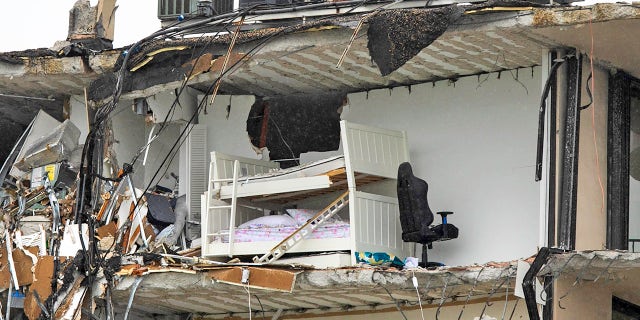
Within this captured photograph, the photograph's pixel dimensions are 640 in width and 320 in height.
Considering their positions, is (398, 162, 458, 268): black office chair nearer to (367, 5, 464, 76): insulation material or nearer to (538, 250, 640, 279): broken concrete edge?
(367, 5, 464, 76): insulation material

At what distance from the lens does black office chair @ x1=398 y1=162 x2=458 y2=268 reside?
1728 cm

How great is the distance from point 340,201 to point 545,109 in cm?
255

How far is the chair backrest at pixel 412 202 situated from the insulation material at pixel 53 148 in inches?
175

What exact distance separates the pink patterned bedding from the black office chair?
2.18ft

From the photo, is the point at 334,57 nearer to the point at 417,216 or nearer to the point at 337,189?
the point at 337,189

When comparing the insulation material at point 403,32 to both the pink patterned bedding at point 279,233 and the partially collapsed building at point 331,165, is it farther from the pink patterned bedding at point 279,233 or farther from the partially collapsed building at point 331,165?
the pink patterned bedding at point 279,233

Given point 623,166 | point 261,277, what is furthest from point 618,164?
point 261,277

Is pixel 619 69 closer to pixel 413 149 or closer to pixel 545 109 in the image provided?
pixel 545 109

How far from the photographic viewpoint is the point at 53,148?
64.2 feet

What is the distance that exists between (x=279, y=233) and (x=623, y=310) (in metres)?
3.90

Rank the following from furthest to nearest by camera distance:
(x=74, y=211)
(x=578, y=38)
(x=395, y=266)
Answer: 1. (x=74, y=211)
2. (x=395, y=266)
3. (x=578, y=38)

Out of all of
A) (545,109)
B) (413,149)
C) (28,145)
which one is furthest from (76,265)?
(545,109)

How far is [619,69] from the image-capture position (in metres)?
17.2

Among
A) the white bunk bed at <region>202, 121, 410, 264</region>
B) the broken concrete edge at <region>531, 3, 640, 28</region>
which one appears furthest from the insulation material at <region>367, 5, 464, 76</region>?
the white bunk bed at <region>202, 121, 410, 264</region>
